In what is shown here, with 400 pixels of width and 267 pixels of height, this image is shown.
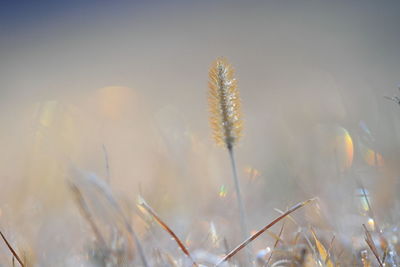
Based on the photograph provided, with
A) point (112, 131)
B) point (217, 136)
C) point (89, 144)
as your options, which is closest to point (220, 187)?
point (89, 144)

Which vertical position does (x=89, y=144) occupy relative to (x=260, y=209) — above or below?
above

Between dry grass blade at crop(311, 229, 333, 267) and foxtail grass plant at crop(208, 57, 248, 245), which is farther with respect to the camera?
foxtail grass plant at crop(208, 57, 248, 245)

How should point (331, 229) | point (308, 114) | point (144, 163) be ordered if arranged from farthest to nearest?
point (308, 114) < point (144, 163) < point (331, 229)

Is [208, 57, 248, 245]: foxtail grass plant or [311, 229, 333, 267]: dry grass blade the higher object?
[208, 57, 248, 245]: foxtail grass plant

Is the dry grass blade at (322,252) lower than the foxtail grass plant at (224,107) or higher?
lower

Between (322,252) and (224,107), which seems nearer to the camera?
(322,252)

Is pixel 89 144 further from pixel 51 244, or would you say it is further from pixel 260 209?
pixel 51 244

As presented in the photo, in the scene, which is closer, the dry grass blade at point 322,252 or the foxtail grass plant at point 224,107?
the dry grass blade at point 322,252

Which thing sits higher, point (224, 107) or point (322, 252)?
point (224, 107)
